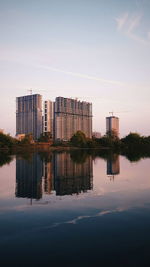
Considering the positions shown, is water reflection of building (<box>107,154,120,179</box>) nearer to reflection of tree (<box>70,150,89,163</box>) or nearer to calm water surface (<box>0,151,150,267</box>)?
reflection of tree (<box>70,150,89,163</box>)

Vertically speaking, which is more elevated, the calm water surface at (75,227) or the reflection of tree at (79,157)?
the reflection of tree at (79,157)

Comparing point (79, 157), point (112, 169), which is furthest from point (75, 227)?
point (79, 157)

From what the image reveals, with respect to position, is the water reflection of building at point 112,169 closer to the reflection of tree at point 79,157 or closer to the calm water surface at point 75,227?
the reflection of tree at point 79,157

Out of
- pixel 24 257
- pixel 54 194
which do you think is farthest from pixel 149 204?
pixel 24 257

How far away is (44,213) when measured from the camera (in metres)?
12.2

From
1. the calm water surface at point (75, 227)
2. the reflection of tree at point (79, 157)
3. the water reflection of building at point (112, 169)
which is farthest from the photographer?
the reflection of tree at point (79, 157)

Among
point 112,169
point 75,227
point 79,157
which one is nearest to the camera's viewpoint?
point 75,227

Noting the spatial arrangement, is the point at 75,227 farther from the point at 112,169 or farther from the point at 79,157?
the point at 79,157

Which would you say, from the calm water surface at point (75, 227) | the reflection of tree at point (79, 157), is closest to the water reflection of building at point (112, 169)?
the reflection of tree at point (79, 157)

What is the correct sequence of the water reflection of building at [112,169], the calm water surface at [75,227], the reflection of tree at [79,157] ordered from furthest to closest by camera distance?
the reflection of tree at [79,157] → the water reflection of building at [112,169] → the calm water surface at [75,227]

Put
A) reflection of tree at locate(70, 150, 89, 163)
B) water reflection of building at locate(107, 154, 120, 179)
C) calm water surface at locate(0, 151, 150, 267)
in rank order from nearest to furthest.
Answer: calm water surface at locate(0, 151, 150, 267) → water reflection of building at locate(107, 154, 120, 179) → reflection of tree at locate(70, 150, 89, 163)

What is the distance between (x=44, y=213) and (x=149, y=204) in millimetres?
5974

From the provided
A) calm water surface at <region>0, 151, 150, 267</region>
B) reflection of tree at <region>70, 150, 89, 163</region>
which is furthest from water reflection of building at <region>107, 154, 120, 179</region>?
calm water surface at <region>0, 151, 150, 267</region>

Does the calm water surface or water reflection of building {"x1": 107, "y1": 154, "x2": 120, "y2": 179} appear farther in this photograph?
water reflection of building {"x1": 107, "y1": 154, "x2": 120, "y2": 179}
